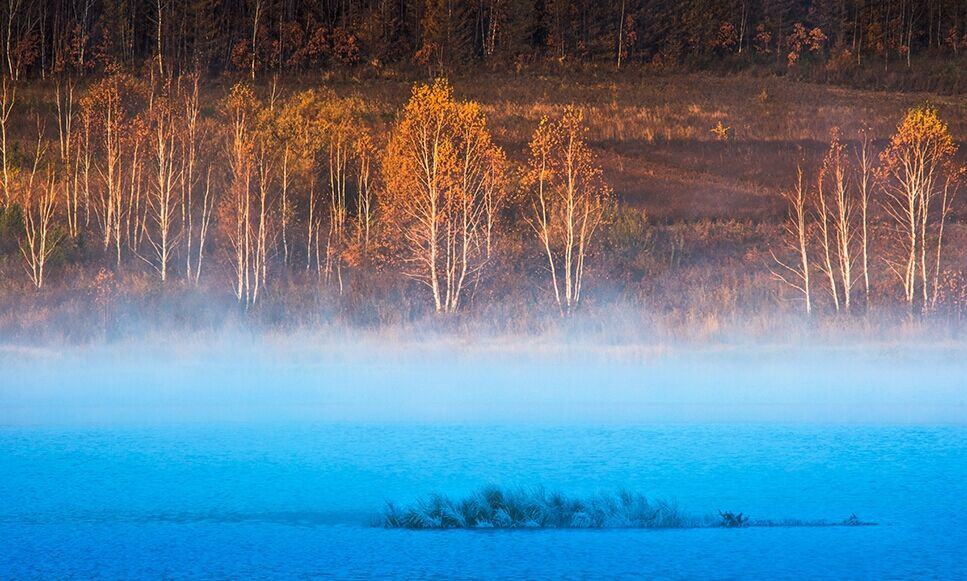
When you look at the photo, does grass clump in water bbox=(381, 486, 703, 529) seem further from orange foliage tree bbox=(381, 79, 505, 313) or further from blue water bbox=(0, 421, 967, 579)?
orange foliage tree bbox=(381, 79, 505, 313)

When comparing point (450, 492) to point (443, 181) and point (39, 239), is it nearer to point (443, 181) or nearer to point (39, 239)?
point (443, 181)

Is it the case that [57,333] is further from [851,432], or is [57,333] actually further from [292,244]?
[851,432]

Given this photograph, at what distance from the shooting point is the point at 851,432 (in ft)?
38.4

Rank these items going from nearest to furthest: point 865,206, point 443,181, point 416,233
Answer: point 865,206 < point 443,181 < point 416,233

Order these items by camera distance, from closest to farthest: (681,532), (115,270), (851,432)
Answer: (681,532) < (851,432) < (115,270)

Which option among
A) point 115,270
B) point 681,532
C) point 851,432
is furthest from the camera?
point 115,270

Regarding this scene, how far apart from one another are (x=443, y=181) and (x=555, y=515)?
22.2 metres

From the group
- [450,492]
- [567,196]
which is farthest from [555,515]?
[567,196]

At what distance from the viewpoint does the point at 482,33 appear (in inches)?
2817

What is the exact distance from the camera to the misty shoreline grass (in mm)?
7078

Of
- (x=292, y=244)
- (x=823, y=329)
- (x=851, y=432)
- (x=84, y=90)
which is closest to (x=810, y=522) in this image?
(x=851, y=432)

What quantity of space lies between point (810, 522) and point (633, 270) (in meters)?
28.5

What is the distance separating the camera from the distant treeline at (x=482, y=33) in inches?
2576

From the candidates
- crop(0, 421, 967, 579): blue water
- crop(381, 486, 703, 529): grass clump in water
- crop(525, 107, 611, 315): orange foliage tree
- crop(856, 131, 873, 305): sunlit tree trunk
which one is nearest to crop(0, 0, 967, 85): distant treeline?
crop(525, 107, 611, 315): orange foliage tree
